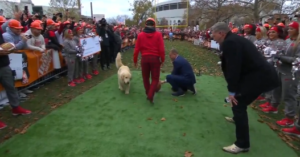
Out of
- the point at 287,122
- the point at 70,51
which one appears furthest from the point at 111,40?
the point at 287,122

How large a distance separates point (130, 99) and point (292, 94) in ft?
12.9

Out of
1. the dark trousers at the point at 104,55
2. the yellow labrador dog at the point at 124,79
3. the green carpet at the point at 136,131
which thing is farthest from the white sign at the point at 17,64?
the dark trousers at the point at 104,55

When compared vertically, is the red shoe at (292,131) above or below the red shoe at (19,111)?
below

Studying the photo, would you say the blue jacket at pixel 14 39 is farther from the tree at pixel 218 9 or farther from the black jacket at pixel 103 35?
the tree at pixel 218 9

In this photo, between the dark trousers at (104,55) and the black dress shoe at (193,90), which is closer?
the black dress shoe at (193,90)

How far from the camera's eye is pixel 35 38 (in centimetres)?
690

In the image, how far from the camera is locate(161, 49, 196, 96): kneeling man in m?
6.55

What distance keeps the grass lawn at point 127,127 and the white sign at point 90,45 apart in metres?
2.08

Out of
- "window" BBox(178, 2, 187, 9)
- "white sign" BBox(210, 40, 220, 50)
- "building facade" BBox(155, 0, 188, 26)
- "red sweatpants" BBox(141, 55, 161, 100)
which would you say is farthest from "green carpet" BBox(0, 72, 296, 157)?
"building facade" BBox(155, 0, 188, 26)

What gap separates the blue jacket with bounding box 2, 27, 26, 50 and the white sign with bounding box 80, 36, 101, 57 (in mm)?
2205

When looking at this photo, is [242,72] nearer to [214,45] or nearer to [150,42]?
[150,42]

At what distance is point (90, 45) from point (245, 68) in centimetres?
678

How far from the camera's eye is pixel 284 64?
4.73m

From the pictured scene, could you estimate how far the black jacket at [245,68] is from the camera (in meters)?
3.35
